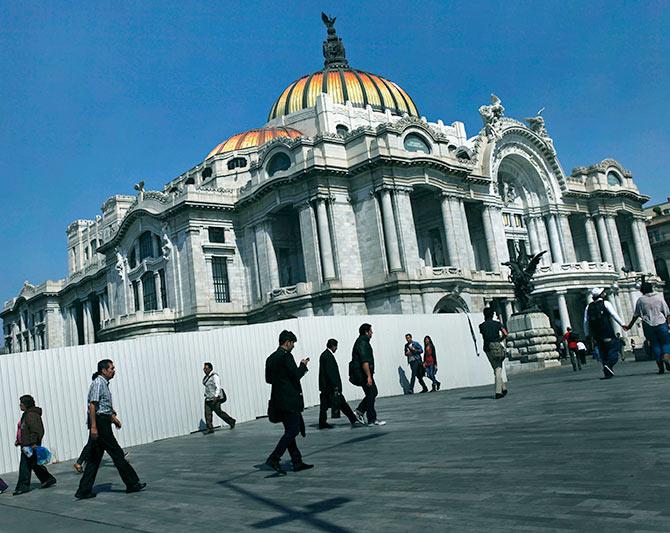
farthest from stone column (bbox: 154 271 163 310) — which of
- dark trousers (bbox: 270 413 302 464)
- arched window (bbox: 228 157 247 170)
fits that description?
dark trousers (bbox: 270 413 302 464)

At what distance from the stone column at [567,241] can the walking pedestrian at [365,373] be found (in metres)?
42.7

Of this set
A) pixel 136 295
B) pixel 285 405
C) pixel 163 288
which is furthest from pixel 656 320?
pixel 136 295

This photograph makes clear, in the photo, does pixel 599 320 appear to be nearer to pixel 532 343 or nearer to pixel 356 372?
pixel 356 372

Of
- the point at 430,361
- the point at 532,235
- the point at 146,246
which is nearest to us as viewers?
the point at 430,361

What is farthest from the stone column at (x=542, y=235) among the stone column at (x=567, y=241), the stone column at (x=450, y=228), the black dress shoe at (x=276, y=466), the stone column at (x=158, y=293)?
the black dress shoe at (x=276, y=466)

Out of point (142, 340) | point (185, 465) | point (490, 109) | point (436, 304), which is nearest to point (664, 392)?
point (185, 465)

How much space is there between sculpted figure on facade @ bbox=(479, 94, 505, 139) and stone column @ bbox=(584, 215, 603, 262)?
1328 cm

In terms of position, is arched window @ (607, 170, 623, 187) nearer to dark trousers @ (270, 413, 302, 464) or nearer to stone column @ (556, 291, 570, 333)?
stone column @ (556, 291, 570, 333)

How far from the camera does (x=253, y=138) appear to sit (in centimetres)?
5966

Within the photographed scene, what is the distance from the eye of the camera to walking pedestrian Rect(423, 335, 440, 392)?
22.9 m

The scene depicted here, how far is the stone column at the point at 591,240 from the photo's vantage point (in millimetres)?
55562

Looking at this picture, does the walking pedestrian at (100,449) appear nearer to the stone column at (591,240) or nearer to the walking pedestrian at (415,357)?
the walking pedestrian at (415,357)

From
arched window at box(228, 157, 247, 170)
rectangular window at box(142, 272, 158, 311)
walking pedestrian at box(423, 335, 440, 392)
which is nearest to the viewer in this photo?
walking pedestrian at box(423, 335, 440, 392)

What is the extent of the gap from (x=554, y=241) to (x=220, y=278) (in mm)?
26421
